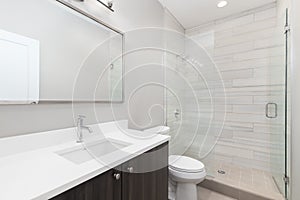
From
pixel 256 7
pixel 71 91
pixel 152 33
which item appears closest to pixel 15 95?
pixel 71 91

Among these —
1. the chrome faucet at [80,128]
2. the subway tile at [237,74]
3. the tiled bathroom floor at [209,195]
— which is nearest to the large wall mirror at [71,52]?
the chrome faucet at [80,128]

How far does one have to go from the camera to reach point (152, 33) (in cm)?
196

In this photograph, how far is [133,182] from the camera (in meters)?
0.98

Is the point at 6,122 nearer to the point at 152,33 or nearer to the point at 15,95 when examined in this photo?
the point at 15,95

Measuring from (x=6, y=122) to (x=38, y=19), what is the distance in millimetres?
625

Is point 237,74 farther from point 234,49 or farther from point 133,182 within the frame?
point 133,182

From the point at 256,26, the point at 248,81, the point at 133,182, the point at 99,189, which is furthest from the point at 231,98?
the point at 99,189

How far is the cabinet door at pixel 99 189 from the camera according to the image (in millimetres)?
630

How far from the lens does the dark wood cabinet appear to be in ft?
2.27

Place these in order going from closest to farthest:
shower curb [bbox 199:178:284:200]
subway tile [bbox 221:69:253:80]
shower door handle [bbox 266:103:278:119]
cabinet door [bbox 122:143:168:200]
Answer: cabinet door [bbox 122:143:168:200] < shower curb [bbox 199:178:284:200] < shower door handle [bbox 266:103:278:119] < subway tile [bbox 221:69:253:80]

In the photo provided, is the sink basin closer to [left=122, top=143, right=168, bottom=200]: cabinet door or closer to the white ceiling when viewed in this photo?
[left=122, top=143, right=168, bottom=200]: cabinet door

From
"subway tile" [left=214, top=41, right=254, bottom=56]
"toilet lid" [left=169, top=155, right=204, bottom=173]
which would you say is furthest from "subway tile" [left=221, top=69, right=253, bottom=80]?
"toilet lid" [left=169, top=155, right=204, bottom=173]

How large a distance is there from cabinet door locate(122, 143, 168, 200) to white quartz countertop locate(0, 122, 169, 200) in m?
0.09

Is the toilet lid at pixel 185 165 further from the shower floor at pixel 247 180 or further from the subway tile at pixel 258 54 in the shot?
the subway tile at pixel 258 54
